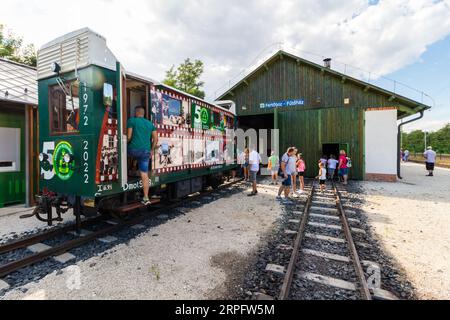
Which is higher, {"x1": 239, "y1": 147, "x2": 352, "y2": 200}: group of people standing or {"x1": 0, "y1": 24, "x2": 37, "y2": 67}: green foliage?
{"x1": 0, "y1": 24, "x2": 37, "y2": 67}: green foliage

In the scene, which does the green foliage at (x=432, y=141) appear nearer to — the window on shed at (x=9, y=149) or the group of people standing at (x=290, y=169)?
the group of people standing at (x=290, y=169)

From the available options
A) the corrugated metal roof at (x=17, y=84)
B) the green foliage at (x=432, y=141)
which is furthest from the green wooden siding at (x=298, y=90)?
the green foliage at (x=432, y=141)

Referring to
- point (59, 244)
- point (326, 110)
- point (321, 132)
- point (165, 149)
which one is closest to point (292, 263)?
point (165, 149)

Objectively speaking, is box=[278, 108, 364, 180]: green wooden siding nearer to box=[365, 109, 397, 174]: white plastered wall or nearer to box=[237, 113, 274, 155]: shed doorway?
box=[365, 109, 397, 174]: white plastered wall

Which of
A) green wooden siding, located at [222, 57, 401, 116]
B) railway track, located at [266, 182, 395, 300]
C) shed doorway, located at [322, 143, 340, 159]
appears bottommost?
railway track, located at [266, 182, 395, 300]

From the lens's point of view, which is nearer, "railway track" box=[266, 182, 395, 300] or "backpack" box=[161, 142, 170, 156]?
"railway track" box=[266, 182, 395, 300]

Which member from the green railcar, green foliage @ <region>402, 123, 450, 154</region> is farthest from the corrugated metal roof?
green foliage @ <region>402, 123, 450, 154</region>

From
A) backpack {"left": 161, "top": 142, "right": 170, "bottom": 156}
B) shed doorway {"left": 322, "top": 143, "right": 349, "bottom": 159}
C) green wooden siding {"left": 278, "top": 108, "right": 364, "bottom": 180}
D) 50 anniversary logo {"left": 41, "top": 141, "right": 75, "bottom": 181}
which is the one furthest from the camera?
shed doorway {"left": 322, "top": 143, "right": 349, "bottom": 159}

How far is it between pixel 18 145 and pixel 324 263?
9667mm

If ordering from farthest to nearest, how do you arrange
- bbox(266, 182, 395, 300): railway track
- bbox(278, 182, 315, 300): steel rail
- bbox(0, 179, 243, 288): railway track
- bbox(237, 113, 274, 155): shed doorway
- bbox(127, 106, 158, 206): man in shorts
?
bbox(237, 113, 274, 155): shed doorway → bbox(127, 106, 158, 206): man in shorts → bbox(0, 179, 243, 288): railway track → bbox(266, 182, 395, 300): railway track → bbox(278, 182, 315, 300): steel rail

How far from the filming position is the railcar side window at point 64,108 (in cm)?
425

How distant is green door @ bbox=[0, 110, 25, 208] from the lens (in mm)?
7027

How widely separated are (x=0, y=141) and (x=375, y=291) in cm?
1026

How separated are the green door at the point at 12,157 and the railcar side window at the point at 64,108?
13.7 feet
